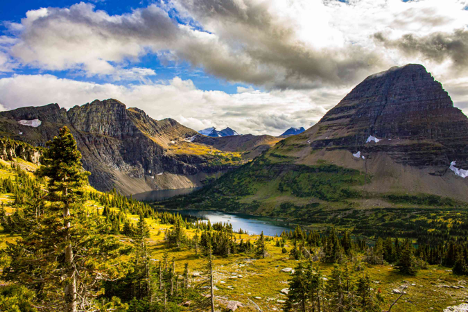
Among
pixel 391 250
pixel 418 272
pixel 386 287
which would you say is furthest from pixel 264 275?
pixel 391 250

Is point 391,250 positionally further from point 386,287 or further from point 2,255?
→ point 2,255

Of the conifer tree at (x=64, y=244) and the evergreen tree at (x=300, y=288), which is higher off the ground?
the conifer tree at (x=64, y=244)

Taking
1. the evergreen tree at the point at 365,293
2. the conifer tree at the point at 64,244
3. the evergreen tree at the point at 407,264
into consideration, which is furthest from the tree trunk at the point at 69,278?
the evergreen tree at the point at 407,264

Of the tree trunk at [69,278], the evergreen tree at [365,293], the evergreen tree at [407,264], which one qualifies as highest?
the tree trunk at [69,278]

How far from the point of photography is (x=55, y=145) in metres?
16.4

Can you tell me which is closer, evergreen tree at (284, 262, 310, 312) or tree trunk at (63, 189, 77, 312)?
tree trunk at (63, 189, 77, 312)

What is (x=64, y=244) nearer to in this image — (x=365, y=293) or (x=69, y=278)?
(x=69, y=278)

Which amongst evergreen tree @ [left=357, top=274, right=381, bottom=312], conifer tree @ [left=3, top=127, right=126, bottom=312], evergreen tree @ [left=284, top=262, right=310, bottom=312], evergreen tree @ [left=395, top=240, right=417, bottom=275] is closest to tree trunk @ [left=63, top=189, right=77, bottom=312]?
conifer tree @ [left=3, top=127, right=126, bottom=312]

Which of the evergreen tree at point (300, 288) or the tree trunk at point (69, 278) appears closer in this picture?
the tree trunk at point (69, 278)

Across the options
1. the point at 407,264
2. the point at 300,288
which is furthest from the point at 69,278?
the point at 407,264

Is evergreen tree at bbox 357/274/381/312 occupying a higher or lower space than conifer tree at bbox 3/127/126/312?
lower

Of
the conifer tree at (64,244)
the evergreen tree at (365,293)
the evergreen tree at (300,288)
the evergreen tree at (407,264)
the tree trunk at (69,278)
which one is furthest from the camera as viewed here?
the evergreen tree at (407,264)

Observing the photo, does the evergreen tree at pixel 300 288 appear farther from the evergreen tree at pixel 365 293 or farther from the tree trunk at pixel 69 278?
the tree trunk at pixel 69 278

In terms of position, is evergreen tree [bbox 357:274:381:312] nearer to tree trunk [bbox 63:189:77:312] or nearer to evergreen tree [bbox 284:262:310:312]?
evergreen tree [bbox 284:262:310:312]
